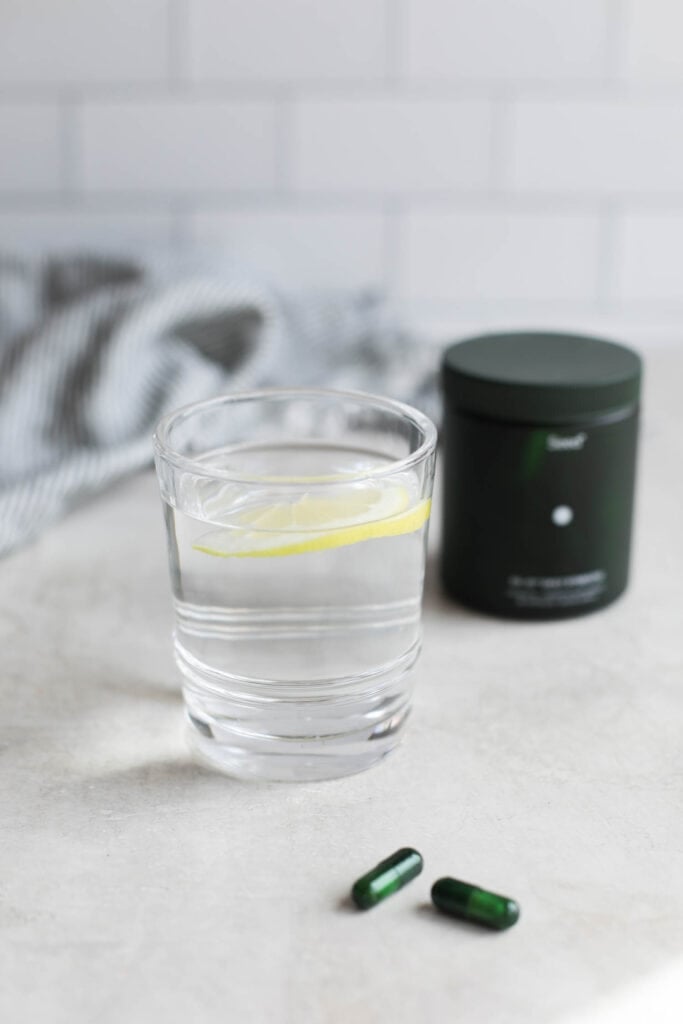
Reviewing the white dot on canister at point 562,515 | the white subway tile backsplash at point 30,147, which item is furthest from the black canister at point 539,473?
the white subway tile backsplash at point 30,147

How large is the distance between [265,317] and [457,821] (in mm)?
575

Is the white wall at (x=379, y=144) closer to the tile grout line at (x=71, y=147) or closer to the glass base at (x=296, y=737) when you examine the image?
the tile grout line at (x=71, y=147)

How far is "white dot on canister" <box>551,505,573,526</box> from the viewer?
29.0 inches

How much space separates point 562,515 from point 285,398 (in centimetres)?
17

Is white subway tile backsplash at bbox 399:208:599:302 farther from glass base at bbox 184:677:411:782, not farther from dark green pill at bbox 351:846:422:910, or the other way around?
dark green pill at bbox 351:846:422:910

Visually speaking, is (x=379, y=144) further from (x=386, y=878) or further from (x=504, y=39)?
(x=386, y=878)

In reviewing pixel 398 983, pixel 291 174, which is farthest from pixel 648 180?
pixel 398 983

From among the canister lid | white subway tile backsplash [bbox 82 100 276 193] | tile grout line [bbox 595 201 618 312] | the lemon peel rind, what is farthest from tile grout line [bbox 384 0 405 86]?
the lemon peel rind

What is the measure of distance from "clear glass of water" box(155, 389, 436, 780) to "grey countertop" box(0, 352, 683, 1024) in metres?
0.02

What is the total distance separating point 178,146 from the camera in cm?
121

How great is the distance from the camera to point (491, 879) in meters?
0.55

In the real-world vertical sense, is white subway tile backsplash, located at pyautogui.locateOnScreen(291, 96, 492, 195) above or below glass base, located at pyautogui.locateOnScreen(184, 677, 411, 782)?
above

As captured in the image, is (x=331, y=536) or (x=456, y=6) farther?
(x=456, y=6)

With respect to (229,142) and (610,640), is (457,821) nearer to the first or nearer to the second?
(610,640)
